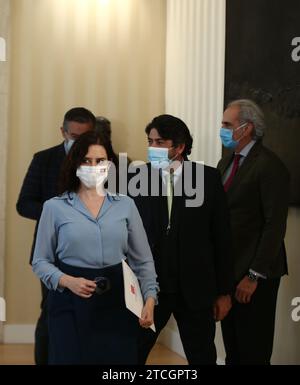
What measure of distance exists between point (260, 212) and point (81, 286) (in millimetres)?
1298

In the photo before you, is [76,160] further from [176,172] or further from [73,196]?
[176,172]

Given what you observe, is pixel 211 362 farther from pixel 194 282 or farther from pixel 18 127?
pixel 18 127

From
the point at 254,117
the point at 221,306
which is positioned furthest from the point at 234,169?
the point at 221,306

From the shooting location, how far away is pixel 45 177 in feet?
14.4

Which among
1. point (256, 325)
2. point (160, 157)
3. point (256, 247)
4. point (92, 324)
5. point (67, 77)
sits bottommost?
point (256, 325)

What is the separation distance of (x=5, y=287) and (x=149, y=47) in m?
2.20

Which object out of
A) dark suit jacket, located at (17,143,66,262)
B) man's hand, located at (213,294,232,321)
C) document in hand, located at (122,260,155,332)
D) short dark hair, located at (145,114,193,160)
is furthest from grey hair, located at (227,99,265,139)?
document in hand, located at (122,260,155,332)

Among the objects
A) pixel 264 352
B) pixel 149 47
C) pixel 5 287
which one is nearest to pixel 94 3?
pixel 149 47

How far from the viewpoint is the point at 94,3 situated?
6.12 m

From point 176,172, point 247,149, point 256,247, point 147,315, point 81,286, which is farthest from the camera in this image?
point 247,149

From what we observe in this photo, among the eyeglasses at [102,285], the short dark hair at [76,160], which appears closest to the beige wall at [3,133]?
the short dark hair at [76,160]

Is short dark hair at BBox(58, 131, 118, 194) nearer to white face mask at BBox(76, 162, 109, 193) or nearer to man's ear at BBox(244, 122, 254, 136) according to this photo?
white face mask at BBox(76, 162, 109, 193)

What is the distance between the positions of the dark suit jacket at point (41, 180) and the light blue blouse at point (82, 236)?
137 centimetres

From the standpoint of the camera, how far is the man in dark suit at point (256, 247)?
3.70 m
